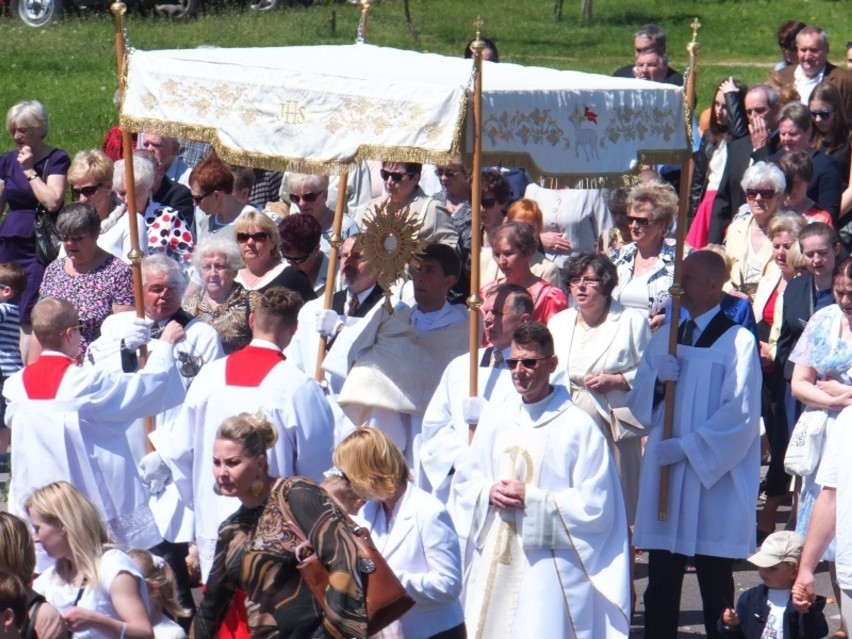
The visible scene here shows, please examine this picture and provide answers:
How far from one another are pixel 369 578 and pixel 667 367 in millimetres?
2815

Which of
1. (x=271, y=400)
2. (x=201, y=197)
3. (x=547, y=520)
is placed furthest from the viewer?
(x=201, y=197)

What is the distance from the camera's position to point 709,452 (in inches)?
308

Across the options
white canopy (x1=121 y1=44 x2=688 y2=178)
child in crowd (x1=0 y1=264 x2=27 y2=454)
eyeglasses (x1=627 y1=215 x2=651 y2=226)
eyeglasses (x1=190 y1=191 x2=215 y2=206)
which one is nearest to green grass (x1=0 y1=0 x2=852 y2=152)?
child in crowd (x1=0 y1=264 x2=27 y2=454)

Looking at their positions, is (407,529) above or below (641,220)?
below

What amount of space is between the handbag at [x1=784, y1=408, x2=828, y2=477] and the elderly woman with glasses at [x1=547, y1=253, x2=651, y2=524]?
2.84ft

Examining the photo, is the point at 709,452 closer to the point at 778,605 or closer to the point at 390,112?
the point at 778,605

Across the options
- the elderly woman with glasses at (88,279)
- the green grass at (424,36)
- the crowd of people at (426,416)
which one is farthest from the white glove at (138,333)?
the green grass at (424,36)

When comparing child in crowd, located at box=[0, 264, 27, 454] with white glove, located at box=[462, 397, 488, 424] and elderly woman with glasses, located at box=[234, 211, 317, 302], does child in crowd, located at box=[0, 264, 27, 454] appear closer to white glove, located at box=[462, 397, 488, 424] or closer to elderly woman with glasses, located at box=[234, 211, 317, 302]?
elderly woman with glasses, located at box=[234, 211, 317, 302]

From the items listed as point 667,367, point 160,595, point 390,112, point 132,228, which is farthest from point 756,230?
point 160,595

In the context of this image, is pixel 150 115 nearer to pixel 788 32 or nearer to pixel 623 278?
pixel 623 278

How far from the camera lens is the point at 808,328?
26.9 ft

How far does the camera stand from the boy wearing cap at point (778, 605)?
6.98 metres

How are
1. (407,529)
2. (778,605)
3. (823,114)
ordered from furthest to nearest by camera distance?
1. (823,114)
2. (778,605)
3. (407,529)

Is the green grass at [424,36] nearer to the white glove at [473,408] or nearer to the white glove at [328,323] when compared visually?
the white glove at [328,323]
